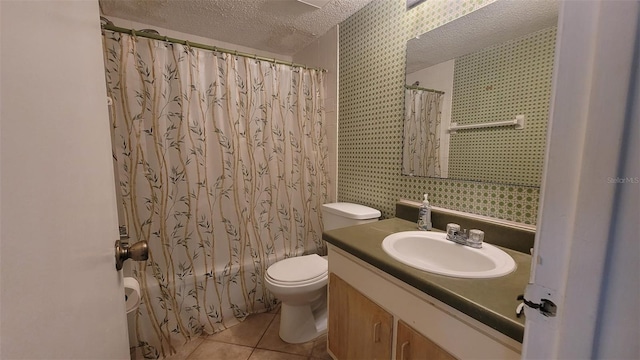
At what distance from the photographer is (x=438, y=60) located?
131cm

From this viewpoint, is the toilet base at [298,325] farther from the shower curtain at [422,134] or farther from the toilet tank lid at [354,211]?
the shower curtain at [422,134]

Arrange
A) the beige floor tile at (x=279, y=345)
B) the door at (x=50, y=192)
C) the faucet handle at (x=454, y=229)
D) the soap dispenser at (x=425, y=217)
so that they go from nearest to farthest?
1. the door at (x=50, y=192)
2. the faucet handle at (x=454, y=229)
3. the soap dispenser at (x=425, y=217)
4. the beige floor tile at (x=279, y=345)

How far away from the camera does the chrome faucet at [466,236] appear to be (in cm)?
103

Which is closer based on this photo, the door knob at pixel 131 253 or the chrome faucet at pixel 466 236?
the door knob at pixel 131 253

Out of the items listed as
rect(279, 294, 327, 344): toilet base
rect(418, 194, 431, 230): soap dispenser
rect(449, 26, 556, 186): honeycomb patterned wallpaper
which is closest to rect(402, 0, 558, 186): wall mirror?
rect(449, 26, 556, 186): honeycomb patterned wallpaper

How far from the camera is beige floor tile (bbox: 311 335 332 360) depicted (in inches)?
58.9

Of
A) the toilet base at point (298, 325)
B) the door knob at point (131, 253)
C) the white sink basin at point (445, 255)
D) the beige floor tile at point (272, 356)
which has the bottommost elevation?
the beige floor tile at point (272, 356)

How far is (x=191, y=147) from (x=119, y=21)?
1142 millimetres

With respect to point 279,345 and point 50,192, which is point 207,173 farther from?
point 50,192

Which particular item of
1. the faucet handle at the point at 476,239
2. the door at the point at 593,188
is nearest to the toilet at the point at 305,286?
the faucet handle at the point at 476,239

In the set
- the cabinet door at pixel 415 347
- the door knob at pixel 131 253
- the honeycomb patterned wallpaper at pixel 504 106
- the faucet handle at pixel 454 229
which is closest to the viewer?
the door knob at pixel 131 253

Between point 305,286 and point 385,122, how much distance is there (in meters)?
1.13

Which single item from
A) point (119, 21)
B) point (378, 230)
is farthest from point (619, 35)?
point (119, 21)

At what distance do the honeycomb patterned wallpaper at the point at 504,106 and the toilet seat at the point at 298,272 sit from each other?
3.14 ft
